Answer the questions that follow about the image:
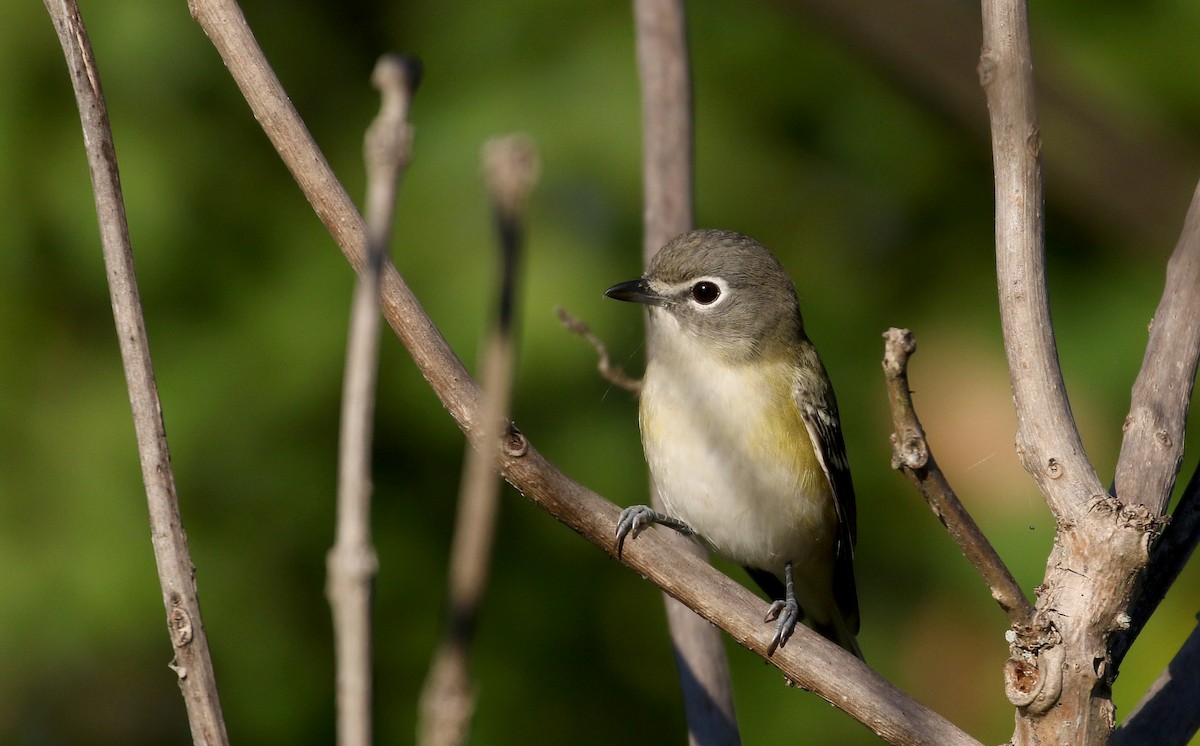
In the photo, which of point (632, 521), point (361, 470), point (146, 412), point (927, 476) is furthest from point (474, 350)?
point (361, 470)

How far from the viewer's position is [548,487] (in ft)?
7.50

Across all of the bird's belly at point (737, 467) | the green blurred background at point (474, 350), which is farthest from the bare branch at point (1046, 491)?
the green blurred background at point (474, 350)

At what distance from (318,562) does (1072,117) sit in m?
3.50

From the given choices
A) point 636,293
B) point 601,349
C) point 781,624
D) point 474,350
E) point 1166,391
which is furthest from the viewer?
point 474,350

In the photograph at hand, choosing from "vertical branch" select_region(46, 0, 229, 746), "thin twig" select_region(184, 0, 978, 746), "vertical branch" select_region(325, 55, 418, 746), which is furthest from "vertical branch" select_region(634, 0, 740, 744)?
"vertical branch" select_region(325, 55, 418, 746)

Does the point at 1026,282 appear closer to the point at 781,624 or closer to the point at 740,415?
the point at 781,624

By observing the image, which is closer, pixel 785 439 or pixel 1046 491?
pixel 1046 491

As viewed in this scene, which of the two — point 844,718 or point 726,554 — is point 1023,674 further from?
point 844,718

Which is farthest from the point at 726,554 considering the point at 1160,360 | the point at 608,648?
the point at 1160,360

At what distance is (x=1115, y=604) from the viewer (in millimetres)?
2174

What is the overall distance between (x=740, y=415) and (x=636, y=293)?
525 mm

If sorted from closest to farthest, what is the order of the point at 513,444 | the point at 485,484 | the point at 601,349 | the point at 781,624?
the point at 485,484, the point at 513,444, the point at 781,624, the point at 601,349

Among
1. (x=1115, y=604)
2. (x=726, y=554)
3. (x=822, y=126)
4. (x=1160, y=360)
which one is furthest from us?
(x=822, y=126)

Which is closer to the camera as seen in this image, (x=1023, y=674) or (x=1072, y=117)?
(x=1023, y=674)
